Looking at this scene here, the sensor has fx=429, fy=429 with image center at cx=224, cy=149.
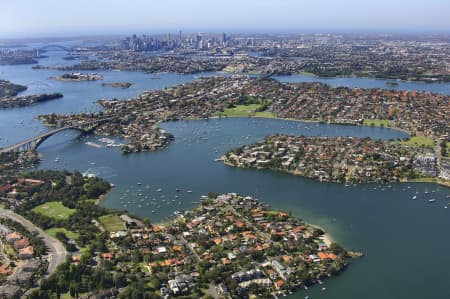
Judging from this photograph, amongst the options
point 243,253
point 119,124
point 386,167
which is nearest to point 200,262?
point 243,253

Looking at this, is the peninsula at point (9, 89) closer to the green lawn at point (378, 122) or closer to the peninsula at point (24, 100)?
the peninsula at point (24, 100)

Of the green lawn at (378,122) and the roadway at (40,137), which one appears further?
the green lawn at (378,122)

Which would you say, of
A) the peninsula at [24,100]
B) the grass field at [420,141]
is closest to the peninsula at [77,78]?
the peninsula at [24,100]

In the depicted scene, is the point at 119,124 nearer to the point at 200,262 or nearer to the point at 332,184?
the point at 332,184

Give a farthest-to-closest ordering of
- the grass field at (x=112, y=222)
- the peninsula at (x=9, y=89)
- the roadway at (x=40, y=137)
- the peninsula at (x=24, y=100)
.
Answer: the peninsula at (x=9, y=89) → the peninsula at (x=24, y=100) → the roadway at (x=40, y=137) → the grass field at (x=112, y=222)

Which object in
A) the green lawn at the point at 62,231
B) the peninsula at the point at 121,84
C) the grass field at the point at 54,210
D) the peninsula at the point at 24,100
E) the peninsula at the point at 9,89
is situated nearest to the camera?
the green lawn at the point at 62,231

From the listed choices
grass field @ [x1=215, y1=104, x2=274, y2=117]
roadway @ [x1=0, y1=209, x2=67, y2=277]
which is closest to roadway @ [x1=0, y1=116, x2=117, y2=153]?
roadway @ [x1=0, y1=209, x2=67, y2=277]
